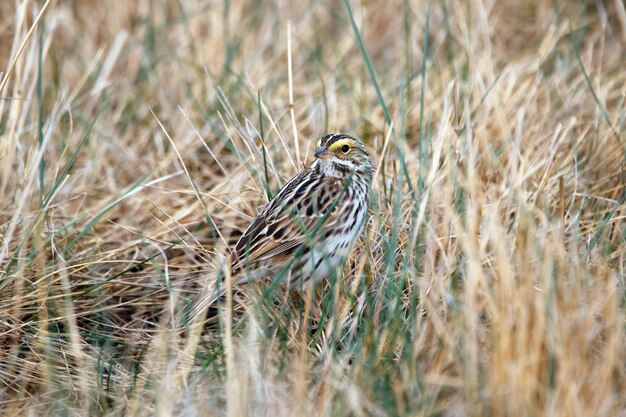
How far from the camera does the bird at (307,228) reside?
14.1 ft

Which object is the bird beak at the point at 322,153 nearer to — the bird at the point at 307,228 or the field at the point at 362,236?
the bird at the point at 307,228

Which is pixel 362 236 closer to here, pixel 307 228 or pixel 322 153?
pixel 307 228

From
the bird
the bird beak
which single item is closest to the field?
the bird

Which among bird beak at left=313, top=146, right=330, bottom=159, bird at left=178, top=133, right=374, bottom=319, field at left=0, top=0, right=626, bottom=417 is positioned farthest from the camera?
bird beak at left=313, top=146, right=330, bottom=159

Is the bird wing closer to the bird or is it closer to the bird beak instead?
the bird

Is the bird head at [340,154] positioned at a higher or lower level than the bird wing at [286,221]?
higher

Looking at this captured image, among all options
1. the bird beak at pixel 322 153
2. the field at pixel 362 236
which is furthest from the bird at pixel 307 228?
the field at pixel 362 236

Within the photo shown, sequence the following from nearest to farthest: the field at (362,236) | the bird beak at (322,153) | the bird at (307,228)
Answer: the field at (362,236), the bird at (307,228), the bird beak at (322,153)

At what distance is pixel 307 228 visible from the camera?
4508 millimetres

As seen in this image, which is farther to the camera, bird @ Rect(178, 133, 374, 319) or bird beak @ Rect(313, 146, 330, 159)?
bird beak @ Rect(313, 146, 330, 159)

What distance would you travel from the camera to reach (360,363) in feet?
11.4

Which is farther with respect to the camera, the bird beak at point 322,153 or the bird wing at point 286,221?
the bird beak at point 322,153

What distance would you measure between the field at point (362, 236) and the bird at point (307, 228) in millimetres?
108

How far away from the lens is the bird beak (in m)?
4.63
